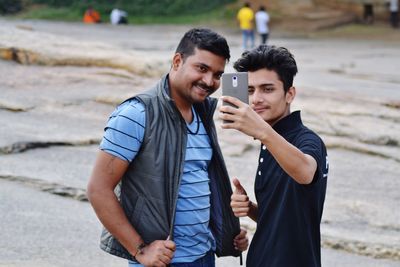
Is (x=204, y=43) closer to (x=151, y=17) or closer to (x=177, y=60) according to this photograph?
(x=177, y=60)

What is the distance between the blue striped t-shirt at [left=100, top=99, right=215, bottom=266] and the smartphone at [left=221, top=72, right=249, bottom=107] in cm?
45

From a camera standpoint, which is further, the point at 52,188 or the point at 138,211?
the point at 52,188

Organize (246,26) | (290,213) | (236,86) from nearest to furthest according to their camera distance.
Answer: (236,86), (290,213), (246,26)

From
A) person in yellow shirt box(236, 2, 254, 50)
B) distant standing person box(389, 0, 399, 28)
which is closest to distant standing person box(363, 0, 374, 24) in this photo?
distant standing person box(389, 0, 399, 28)

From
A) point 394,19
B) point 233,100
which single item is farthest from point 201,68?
→ point 394,19

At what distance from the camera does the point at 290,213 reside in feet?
11.2

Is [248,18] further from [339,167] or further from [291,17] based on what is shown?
[339,167]

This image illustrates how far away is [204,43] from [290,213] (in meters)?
0.81

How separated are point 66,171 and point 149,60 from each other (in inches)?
224

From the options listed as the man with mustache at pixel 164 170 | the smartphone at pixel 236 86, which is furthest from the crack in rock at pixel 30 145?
the smartphone at pixel 236 86

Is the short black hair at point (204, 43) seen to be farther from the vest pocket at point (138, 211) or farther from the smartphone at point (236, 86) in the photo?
the vest pocket at point (138, 211)

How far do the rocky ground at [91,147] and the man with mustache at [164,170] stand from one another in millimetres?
2509

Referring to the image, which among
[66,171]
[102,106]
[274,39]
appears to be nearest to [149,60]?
[102,106]

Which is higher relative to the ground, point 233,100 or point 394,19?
point 233,100
